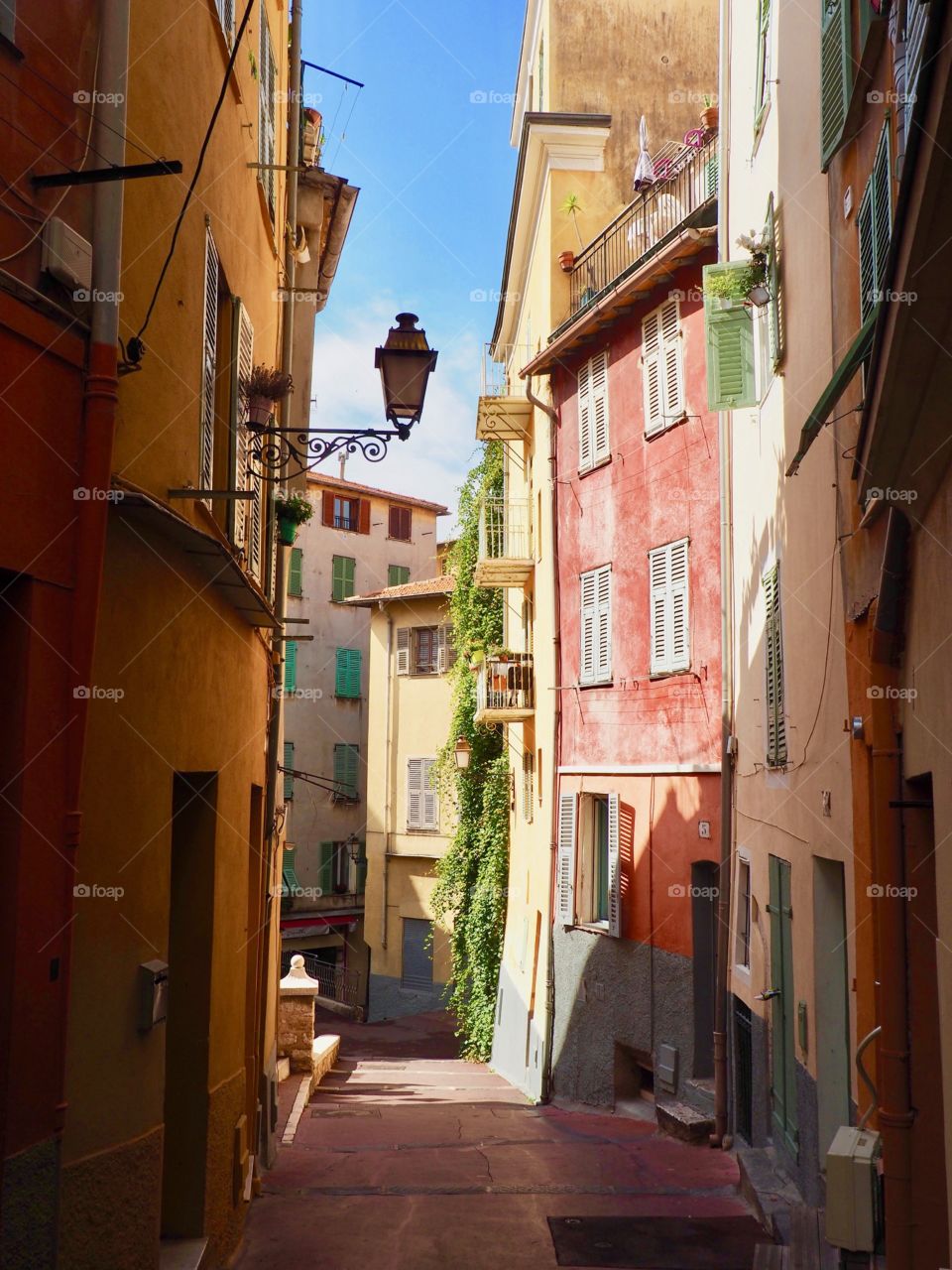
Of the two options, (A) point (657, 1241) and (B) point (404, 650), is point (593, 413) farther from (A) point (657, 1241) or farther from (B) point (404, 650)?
(B) point (404, 650)

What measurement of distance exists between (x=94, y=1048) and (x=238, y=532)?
4503 mm

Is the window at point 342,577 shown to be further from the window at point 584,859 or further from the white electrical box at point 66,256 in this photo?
the white electrical box at point 66,256

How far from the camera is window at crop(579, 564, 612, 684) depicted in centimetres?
1728

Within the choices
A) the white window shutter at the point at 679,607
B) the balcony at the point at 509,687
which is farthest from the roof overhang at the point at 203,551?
the balcony at the point at 509,687

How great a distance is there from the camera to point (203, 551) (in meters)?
7.07

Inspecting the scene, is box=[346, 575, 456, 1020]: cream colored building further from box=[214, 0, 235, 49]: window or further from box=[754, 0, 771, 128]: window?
box=[214, 0, 235, 49]: window

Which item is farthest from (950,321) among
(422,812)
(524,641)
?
(422,812)

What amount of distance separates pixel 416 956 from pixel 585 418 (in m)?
19.1

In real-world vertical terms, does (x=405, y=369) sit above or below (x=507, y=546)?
below

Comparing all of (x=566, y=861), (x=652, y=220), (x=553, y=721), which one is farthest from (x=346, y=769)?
(x=652, y=220)

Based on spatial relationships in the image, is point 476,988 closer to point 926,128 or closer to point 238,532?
point 238,532

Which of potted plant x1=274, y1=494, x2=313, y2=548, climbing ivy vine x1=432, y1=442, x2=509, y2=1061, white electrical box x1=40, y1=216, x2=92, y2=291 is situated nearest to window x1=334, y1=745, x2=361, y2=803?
climbing ivy vine x1=432, y1=442, x2=509, y2=1061

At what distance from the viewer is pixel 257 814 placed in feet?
39.1

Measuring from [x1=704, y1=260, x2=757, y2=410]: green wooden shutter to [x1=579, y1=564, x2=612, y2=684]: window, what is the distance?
5434 millimetres
